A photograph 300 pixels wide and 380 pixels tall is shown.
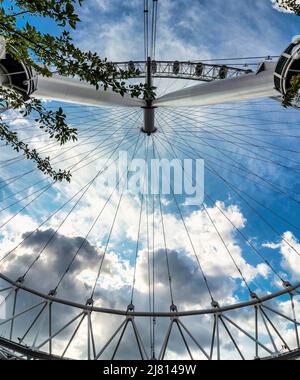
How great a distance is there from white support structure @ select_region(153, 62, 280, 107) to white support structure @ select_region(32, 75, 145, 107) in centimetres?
364

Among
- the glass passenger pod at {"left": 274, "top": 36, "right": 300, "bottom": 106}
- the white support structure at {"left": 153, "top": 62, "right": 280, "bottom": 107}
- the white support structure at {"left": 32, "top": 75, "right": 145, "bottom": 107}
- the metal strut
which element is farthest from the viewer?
the metal strut

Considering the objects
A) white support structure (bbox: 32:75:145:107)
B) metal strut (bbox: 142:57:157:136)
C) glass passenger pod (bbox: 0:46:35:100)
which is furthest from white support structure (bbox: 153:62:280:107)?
glass passenger pod (bbox: 0:46:35:100)

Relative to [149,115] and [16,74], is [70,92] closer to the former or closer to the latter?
[16,74]

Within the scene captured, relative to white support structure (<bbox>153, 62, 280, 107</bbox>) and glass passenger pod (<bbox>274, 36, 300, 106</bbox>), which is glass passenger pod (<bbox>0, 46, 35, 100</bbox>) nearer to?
white support structure (<bbox>153, 62, 280, 107</bbox>)

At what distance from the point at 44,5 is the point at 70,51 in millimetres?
843

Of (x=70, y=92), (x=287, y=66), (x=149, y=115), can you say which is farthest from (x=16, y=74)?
(x=149, y=115)

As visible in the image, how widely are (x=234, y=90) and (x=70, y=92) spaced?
8067 millimetres

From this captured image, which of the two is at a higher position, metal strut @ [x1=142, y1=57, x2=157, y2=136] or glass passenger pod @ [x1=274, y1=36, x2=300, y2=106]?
metal strut @ [x1=142, y1=57, x2=157, y2=136]

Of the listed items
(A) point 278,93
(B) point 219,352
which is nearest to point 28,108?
(A) point 278,93

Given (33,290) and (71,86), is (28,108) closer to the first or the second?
(71,86)

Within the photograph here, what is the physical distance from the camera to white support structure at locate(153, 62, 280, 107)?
1435cm

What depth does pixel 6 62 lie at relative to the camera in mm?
12758

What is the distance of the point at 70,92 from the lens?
48.2 ft
